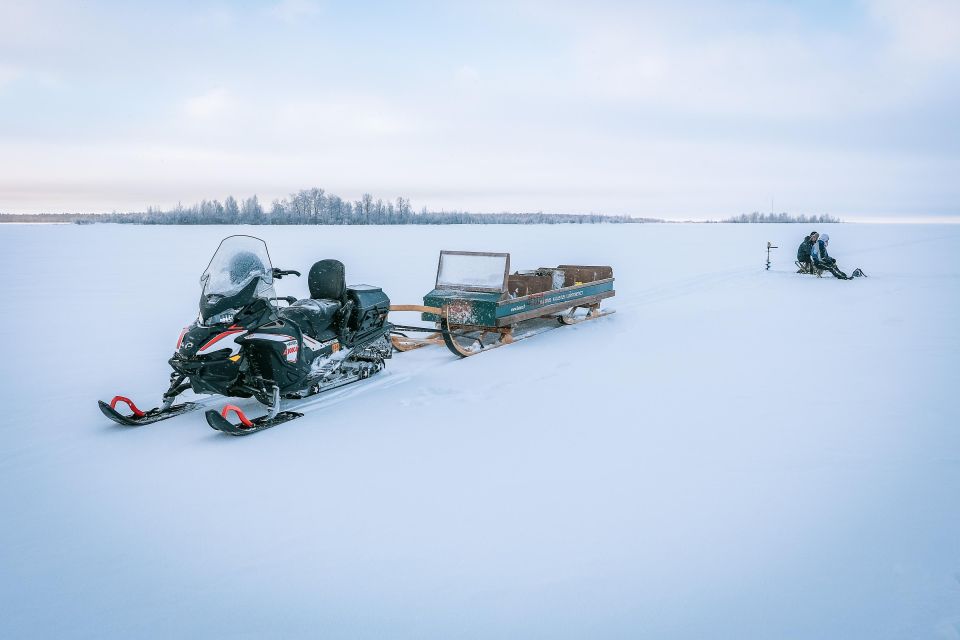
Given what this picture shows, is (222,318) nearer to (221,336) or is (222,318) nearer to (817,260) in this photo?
(221,336)

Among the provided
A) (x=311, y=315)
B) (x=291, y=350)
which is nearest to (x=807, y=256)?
(x=311, y=315)

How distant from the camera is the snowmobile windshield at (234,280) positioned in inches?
217

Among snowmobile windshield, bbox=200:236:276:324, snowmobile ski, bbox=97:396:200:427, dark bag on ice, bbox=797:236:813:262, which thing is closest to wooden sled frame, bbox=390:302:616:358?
snowmobile windshield, bbox=200:236:276:324

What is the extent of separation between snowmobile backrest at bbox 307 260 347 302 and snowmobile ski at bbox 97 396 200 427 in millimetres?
1748

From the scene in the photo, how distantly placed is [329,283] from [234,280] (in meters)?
1.32

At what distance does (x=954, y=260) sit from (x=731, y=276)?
35.6ft

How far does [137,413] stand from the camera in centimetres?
558

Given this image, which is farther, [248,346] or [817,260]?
[817,260]

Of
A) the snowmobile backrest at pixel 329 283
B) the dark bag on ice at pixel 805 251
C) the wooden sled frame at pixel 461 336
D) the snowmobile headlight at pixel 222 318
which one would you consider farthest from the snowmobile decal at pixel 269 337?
the dark bag on ice at pixel 805 251

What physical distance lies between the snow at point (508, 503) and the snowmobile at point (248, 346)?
0.28 m

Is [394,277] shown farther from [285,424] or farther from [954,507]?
[954,507]

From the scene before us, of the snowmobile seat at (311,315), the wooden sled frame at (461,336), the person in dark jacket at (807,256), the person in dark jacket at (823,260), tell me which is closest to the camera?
the snowmobile seat at (311,315)

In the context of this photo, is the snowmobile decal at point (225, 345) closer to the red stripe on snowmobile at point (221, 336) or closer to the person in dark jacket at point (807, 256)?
the red stripe on snowmobile at point (221, 336)

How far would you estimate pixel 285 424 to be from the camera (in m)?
5.67
